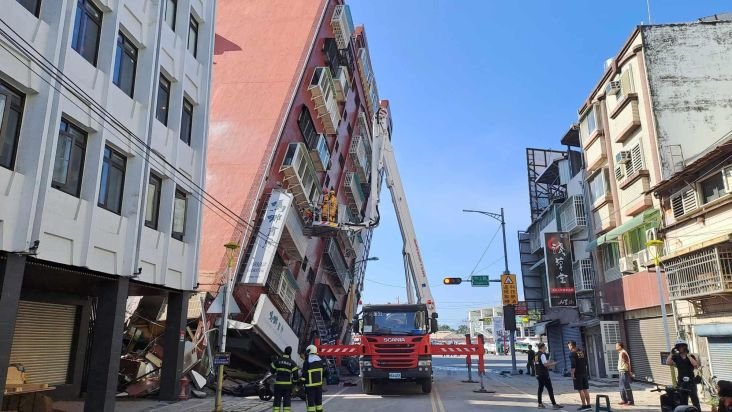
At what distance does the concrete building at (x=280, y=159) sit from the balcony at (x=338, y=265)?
0.40 feet

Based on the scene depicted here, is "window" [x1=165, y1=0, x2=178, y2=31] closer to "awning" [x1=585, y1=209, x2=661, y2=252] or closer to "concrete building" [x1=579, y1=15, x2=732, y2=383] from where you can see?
"concrete building" [x1=579, y1=15, x2=732, y2=383]

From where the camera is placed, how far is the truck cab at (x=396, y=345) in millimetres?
17094

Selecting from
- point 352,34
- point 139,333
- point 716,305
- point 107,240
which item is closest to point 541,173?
point 352,34

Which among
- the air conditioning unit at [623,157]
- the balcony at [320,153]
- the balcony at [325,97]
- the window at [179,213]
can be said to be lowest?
the window at [179,213]

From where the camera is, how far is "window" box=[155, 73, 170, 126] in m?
15.3

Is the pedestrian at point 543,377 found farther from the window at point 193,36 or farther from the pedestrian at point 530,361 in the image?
the window at point 193,36

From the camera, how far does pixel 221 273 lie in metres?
20.1

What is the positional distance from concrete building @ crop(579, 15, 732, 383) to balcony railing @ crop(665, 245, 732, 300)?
189 cm

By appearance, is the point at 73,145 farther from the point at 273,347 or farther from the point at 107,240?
the point at 273,347

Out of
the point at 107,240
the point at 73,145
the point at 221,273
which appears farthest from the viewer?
the point at 221,273

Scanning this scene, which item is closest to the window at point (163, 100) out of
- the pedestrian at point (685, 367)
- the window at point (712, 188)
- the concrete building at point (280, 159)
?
the concrete building at point (280, 159)

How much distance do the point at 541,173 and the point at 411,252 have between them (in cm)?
2032

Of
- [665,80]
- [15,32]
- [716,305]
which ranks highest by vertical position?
[665,80]

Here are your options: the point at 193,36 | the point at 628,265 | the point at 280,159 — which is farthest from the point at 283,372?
the point at 628,265
